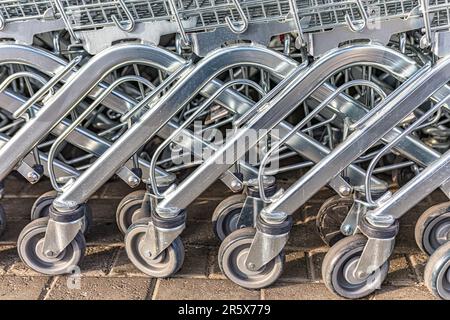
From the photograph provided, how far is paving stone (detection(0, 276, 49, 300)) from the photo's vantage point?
2.54 meters

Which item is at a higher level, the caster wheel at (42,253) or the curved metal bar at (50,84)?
the curved metal bar at (50,84)

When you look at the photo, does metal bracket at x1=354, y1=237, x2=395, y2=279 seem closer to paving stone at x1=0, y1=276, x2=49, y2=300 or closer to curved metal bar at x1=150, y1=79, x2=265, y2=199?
curved metal bar at x1=150, y1=79, x2=265, y2=199

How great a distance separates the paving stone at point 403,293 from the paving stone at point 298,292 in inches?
7.5

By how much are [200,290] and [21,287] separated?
0.79 m

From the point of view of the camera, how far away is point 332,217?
2770mm

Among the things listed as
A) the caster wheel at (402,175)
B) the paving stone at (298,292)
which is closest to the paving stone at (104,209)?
the paving stone at (298,292)

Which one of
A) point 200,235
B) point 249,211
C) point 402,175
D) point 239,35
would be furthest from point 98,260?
point 402,175

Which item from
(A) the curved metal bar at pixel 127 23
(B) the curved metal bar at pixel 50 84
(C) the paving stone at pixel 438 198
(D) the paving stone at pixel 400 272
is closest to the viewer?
(A) the curved metal bar at pixel 127 23

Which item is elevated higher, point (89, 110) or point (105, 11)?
point (105, 11)

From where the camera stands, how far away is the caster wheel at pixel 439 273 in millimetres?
2322

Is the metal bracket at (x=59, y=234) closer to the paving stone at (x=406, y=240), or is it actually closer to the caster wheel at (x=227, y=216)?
the caster wheel at (x=227, y=216)

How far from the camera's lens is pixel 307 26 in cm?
228

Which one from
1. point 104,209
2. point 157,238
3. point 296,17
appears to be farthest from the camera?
point 104,209

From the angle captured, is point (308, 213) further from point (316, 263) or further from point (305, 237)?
point (316, 263)
